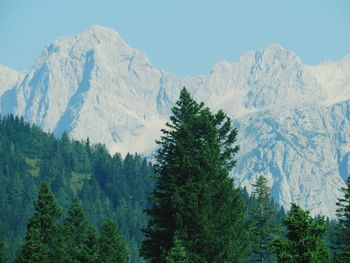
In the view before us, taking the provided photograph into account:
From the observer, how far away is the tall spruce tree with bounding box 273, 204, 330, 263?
34.1m

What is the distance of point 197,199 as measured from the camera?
53062 millimetres

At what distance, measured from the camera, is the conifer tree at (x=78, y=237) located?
87625 millimetres

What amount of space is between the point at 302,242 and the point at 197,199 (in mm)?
18853

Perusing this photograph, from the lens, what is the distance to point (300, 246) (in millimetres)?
34750

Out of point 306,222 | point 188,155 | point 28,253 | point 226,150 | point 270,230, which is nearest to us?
point 306,222

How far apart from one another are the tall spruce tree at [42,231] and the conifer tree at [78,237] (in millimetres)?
11724

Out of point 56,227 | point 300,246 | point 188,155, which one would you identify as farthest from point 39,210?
point 300,246

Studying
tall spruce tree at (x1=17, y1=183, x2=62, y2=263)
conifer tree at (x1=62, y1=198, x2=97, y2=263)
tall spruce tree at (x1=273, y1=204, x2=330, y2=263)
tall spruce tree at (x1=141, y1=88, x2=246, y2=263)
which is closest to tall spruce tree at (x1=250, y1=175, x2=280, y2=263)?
conifer tree at (x1=62, y1=198, x2=97, y2=263)

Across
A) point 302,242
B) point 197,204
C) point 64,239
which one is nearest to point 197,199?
point 197,204

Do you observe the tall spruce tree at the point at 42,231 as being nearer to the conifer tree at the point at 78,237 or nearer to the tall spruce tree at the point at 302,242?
the conifer tree at the point at 78,237

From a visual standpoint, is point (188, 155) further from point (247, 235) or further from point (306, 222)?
point (306, 222)

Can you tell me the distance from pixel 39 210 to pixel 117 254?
1499 centimetres

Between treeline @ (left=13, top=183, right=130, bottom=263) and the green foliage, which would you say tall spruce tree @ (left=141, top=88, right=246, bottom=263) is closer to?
the green foliage

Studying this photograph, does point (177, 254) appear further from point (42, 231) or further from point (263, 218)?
point (263, 218)
